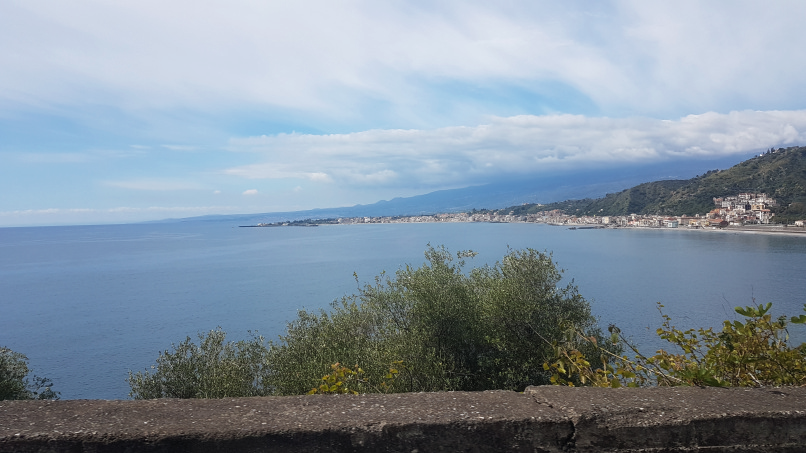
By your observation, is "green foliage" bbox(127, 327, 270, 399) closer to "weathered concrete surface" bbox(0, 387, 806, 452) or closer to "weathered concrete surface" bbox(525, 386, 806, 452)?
"weathered concrete surface" bbox(0, 387, 806, 452)

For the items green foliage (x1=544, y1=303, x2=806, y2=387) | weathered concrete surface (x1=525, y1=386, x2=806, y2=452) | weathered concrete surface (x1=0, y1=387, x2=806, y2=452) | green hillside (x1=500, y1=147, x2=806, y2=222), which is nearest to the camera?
weathered concrete surface (x1=0, y1=387, x2=806, y2=452)

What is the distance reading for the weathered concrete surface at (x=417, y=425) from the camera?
6.92 feet

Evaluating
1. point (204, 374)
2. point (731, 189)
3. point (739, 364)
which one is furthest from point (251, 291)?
point (731, 189)

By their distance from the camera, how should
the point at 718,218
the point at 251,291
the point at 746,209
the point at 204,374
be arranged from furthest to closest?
the point at 718,218 → the point at 746,209 → the point at 251,291 → the point at 204,374

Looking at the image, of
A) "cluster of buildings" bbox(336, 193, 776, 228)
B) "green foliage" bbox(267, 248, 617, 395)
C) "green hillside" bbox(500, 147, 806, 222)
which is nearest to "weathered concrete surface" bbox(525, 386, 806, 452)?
"green foliage" bbox(267, 248, 617, 395)

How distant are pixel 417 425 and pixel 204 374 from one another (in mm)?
18725

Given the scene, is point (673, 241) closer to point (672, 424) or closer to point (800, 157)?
point (800, 157)

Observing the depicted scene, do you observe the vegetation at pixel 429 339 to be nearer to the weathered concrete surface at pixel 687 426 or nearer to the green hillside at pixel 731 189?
the weathered concrete surface at pixel 687 426

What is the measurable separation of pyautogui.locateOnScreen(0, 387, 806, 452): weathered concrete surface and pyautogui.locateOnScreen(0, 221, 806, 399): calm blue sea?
20.9 meters

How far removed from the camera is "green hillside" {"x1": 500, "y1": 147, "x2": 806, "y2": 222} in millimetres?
96688

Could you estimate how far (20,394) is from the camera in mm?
16844

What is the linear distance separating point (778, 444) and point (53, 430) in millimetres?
3153

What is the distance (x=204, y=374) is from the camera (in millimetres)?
18750

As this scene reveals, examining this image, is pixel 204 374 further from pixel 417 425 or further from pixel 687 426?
pixel 687 426
